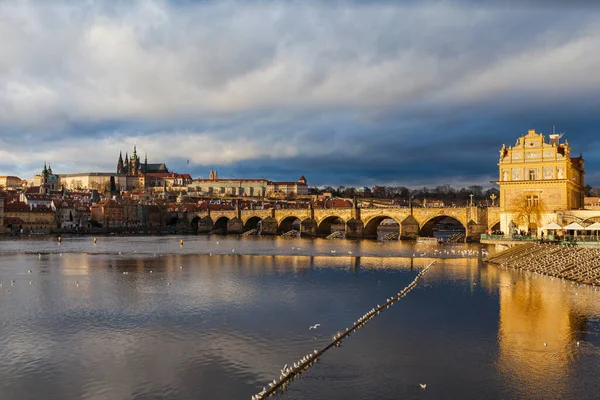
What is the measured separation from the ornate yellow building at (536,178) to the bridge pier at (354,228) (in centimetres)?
3087

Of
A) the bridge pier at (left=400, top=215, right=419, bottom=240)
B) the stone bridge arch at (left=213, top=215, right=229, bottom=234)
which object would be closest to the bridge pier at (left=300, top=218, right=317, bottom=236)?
the bridge pier at (left=400, top=215, right=419, bottom=240)

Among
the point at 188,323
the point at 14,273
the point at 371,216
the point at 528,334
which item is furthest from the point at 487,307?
the point at 371,216

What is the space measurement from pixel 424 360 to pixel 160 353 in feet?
25.5

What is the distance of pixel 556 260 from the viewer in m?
36.8

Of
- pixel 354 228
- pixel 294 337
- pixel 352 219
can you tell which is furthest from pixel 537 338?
pixel 352 219

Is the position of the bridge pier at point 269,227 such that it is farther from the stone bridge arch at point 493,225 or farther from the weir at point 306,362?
the weir at point 306,362

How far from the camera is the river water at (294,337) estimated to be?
14.1 metres

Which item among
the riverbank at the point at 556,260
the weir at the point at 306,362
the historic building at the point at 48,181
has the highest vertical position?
the historic building at the point at 48,181

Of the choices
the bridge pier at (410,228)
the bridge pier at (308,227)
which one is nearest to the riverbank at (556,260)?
the bridge pier at (410,228)

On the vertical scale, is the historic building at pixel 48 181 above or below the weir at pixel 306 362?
above

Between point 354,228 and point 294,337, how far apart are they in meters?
67.6

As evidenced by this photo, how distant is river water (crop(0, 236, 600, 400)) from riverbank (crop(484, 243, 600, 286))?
158 cm

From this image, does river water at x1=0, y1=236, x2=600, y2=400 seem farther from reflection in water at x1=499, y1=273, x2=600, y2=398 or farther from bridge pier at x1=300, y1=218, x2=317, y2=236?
bridge pier at x1=300, y1=218, x2=317, y2=236

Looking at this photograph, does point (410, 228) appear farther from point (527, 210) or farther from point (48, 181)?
point (48, 181)
